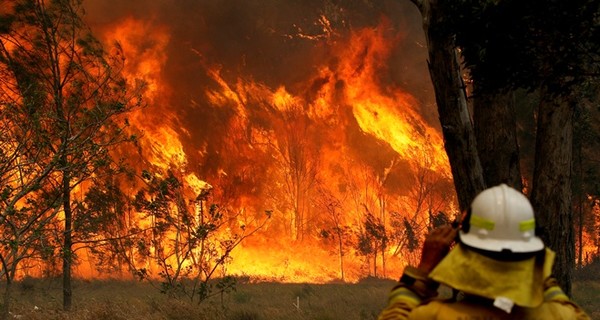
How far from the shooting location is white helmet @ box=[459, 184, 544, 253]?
79.5 inches

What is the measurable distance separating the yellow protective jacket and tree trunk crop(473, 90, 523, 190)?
11.9 ft

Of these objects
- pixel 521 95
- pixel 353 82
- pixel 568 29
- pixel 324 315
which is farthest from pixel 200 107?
pixel 568 29

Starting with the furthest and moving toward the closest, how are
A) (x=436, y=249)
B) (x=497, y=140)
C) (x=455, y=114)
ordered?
(x=497, y=140) → (x=455, y=114) → (x=436, y=249)

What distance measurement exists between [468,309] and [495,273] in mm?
177

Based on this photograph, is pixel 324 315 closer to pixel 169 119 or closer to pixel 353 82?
pixel 169 119

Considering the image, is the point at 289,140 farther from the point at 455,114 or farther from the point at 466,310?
the point at 466,310

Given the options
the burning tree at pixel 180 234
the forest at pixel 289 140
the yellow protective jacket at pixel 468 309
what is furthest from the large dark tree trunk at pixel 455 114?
the forest at pixel 289 140

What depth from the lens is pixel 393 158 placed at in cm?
3731

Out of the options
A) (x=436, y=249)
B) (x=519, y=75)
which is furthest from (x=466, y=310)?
(x=519, y=75)

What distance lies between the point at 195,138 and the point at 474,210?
3424cm

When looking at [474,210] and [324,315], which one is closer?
[474,210]

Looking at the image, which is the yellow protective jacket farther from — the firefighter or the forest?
the forest

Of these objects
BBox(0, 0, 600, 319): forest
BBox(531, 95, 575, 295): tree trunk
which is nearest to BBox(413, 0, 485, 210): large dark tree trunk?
BBox(531, 95, 575, 295): tree trunk

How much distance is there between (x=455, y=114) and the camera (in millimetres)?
5328
